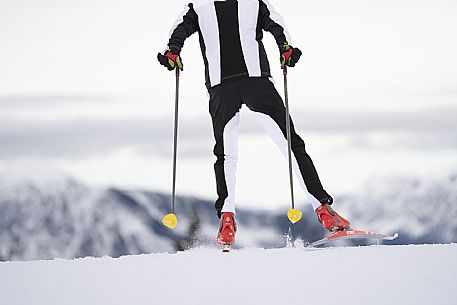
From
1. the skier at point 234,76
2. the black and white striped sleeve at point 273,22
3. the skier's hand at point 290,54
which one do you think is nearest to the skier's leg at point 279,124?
the skier at point 234,76

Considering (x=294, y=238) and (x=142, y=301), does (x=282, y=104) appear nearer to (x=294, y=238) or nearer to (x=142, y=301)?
(x=294, y=238)

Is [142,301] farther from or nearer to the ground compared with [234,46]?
nearer to the ground

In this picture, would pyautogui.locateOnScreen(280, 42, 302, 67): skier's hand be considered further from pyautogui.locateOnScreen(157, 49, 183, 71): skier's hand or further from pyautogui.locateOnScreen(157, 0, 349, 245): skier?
pyautogui.locateOnScreen(157, 49, 183, 71): skier's hand

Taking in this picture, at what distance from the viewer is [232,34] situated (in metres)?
6.22

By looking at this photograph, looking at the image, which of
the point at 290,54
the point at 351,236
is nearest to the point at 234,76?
the point at 290,54

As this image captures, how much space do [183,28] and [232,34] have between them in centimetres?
49

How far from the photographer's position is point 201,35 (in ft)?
21.0

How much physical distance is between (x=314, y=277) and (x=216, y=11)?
304 cm

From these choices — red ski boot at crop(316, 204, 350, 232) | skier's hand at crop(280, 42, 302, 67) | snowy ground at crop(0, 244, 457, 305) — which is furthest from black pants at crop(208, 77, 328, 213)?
snowy ground at crop(0, 244, 457, 305)

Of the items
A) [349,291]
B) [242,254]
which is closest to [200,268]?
[242,254]

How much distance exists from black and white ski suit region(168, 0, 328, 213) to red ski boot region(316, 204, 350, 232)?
0.28 feet

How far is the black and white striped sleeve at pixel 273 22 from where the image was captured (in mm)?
6168

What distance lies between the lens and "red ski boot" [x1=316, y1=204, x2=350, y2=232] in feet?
19.4

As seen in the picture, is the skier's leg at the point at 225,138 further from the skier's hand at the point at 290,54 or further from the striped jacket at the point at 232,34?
the skier's hand at the point at 290,54
